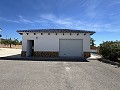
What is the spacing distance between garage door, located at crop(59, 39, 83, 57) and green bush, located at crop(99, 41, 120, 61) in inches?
110

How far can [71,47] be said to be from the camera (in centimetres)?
2048

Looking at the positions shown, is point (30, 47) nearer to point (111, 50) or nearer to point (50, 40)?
point (50, 40)

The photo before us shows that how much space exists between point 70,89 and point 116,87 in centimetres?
192

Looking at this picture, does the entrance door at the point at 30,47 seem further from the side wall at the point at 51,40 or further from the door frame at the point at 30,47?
the side wall at the point at 51,40

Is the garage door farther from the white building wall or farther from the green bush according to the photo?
the green bush

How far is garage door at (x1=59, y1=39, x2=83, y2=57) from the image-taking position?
2045cm

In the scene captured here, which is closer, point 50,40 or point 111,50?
point 111,50

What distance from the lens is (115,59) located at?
16.9m

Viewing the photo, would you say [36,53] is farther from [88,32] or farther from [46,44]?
[88,32]

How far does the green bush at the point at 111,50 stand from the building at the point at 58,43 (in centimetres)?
227

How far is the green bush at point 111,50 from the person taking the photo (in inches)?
633

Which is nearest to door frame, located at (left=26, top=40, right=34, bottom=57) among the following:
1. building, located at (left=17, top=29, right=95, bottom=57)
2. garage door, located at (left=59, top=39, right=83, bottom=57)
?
building, located at (left=17, top=29, right=95, bottom=57)

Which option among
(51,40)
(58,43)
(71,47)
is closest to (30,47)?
(51,40)

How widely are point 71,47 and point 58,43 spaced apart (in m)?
1.84
